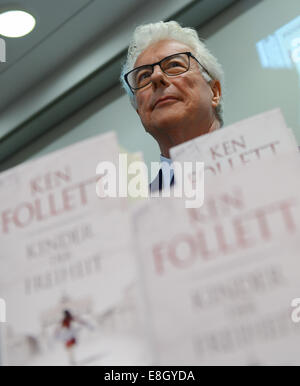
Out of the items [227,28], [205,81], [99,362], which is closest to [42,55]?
[227,28]

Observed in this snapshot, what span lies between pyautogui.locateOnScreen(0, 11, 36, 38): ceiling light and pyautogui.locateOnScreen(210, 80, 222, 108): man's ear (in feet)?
3.58

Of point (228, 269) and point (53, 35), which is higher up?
point (53, 35)

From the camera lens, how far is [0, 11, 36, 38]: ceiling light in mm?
1875

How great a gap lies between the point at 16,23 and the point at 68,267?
1841 millimetres

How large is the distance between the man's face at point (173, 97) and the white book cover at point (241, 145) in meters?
0.51

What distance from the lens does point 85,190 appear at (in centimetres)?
37

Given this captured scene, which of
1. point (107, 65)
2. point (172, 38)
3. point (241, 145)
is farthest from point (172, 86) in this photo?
point (107, 65)

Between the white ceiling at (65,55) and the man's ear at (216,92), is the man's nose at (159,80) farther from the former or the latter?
the white ceiling at (65,55)

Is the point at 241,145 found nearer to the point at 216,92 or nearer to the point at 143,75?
the point at 143,75

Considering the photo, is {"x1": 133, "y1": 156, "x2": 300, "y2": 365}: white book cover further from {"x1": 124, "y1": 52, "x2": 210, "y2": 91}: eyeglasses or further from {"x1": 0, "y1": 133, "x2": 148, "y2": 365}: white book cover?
{"x1": 124, "y1": 52, "x2": 210, "y2": 91}: eyeglasses

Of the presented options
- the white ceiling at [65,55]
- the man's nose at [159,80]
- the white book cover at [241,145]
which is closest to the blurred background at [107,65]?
the white ceiling at [65,55]

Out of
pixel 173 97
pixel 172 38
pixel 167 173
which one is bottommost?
pixel 167 173

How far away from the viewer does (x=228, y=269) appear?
0.32 m
